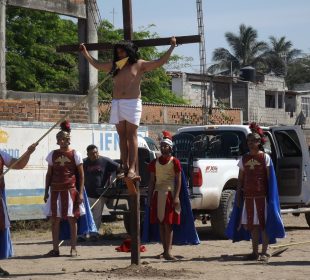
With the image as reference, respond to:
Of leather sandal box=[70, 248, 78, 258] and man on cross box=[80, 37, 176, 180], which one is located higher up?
man on cross box=[80, 37, 176, 180]

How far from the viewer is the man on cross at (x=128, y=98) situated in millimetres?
10094

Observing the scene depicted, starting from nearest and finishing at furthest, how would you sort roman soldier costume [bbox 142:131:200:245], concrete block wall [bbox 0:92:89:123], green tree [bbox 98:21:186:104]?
1. roman soldier costume [bbox 142:131:200:245]
2. concrete block wall [bbox 0:92:89:123]
3. green tree [bbox 98:21:186:104]

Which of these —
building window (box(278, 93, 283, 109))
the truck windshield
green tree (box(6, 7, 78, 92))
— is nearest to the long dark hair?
the truck windshield

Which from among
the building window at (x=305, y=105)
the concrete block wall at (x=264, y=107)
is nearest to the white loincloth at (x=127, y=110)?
the concrete block wall at (x=264, y=107)

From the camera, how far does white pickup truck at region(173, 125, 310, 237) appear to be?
15008 mm

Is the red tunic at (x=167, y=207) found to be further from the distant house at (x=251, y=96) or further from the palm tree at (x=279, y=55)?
the palm tree at (x=279, y=55)

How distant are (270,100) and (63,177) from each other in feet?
149

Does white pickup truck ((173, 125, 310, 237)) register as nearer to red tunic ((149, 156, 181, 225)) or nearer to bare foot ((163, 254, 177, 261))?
red tunic ((149, 156, 181, 225))

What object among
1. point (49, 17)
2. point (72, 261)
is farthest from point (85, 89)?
point (49, 17)

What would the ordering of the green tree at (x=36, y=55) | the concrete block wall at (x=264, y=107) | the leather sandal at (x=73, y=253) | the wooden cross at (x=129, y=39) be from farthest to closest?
the concrete block wall at (x=264, y=107)
the green tree at (x=36, y=55)
the leather sandal at (x=73, y=253)
the wooden cross at (x=129, y=39)

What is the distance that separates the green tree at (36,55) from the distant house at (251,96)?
29.9ft

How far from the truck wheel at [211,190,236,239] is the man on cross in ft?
16.7

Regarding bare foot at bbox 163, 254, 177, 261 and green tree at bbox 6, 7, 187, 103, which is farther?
green tree at bbox 6, 7, 187, 103

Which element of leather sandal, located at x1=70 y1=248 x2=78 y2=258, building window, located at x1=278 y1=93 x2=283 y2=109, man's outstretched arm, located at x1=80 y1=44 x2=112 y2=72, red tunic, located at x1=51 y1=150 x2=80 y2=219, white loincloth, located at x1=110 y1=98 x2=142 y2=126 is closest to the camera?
white loincloth, located at x1=110 y1=98 x2=142 y2=126
